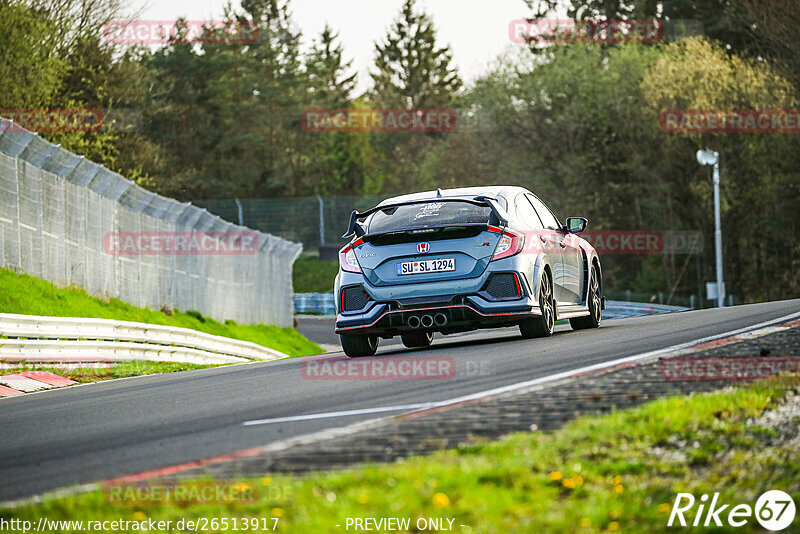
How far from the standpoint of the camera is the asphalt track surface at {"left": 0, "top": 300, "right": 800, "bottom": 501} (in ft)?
21.8

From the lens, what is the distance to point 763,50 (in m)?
56.8

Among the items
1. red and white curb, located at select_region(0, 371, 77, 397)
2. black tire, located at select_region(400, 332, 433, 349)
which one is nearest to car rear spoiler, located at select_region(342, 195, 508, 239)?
black tire, located at select_region(400, 332, 433, 349)

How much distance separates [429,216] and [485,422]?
620 centimetres

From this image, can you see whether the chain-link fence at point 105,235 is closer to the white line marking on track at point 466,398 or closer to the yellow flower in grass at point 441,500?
the white line marking on track at point 466,398

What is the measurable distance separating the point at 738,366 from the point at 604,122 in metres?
52.5

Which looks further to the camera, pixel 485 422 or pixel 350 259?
pixel 350 259

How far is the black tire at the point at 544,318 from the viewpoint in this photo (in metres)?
12.9

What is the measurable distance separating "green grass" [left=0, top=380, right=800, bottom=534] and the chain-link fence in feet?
55.1

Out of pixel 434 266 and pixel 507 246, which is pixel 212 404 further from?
pixel 507 246

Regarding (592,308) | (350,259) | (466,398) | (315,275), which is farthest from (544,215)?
(315,275)

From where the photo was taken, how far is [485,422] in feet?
21.5

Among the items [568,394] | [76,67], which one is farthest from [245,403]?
[76,67]

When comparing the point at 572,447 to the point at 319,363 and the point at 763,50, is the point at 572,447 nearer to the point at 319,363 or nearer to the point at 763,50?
the point at 319,363

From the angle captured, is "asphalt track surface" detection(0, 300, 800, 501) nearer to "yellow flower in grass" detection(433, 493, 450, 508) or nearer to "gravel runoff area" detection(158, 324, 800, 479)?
"gravel runoff area" detection(158, 324, 800, 479)
